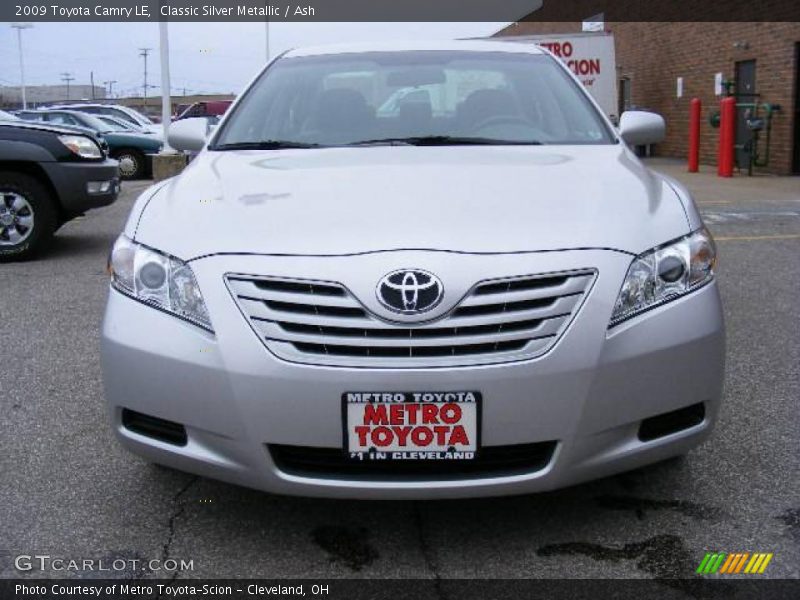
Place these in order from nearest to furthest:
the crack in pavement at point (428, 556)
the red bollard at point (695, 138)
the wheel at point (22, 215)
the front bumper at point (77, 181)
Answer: the crack in pavement at point (428, 556), the wheel at point (22, 215), the front bumper at point (77, 181), the red bollard at point (695, 138)

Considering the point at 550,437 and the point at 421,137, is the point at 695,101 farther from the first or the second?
the point at 550,437

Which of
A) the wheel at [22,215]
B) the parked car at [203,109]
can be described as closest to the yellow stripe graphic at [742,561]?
the wheel at [22,215]

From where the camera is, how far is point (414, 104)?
161 inches

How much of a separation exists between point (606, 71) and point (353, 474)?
19.1m

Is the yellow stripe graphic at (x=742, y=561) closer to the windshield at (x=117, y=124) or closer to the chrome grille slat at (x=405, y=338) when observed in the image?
the chrome grille slat at (x=405, y=338)

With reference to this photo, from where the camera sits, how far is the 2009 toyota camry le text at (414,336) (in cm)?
254

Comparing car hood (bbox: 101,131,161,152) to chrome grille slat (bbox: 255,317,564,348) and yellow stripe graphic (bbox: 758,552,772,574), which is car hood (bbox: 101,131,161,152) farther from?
yellow stripe graphic (bbox: 758,552,772,574)

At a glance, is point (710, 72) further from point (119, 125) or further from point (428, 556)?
point (428, 556)

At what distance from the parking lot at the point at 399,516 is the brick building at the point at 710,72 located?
14.0m

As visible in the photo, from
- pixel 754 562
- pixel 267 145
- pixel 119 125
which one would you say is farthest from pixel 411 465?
pixel 119 125

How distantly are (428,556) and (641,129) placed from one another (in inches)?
94.0

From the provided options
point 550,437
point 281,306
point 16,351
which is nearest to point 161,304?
point 281,306

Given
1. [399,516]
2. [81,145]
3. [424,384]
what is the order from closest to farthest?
[424,384], [399,516], [81,145]

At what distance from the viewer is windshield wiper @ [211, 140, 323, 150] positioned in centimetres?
387
